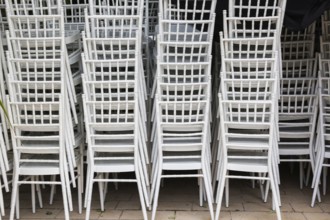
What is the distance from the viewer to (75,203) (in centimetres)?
366

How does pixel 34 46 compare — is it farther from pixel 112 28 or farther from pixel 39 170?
pixel 39 170

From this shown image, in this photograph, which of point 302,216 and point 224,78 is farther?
point 302,216

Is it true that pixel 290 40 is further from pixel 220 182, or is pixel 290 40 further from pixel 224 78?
pixel 220 182

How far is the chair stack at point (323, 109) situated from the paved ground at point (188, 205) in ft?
0.64

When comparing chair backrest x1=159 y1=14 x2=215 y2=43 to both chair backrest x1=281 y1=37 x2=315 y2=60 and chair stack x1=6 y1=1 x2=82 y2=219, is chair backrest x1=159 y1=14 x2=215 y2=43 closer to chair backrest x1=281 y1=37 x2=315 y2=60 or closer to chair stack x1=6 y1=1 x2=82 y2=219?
chair stack x1=6 y1=1 x2=82 y2=219

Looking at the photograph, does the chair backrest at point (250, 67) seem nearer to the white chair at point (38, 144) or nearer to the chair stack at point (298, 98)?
the chair stack at point (298, 98)

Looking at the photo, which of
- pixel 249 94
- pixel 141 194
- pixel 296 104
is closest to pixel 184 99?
pixel 249 94

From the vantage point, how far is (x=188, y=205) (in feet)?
11.6

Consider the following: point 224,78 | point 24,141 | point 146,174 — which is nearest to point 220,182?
point 146,174

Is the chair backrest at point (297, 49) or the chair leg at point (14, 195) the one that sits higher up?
the chair backrest at point (297, 49)

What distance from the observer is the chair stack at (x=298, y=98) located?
3600 mm

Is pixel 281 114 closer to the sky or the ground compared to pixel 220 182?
closer to the sky

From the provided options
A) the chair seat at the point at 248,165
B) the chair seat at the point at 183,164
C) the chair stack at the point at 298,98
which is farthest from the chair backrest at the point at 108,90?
the chair stack at the point at 298,98

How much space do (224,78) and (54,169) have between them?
4.95ft
